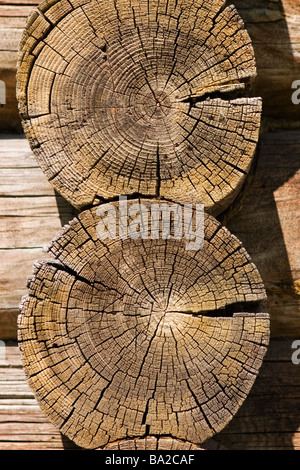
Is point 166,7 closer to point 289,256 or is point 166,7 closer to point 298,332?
point 289,256

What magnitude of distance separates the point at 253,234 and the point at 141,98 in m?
0.88

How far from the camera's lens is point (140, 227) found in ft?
7.02

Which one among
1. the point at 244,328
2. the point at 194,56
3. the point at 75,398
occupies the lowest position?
the point at 75,398

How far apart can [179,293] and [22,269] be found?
33.2 inches

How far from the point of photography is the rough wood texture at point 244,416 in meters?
2.57

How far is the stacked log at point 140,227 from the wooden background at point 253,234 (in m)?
0.47

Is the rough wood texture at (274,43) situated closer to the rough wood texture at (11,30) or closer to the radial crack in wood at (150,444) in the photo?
the rough wood texture at (11,30)

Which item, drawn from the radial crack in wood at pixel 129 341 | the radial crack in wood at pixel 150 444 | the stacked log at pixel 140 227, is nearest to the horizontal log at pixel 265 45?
the stacked log at pixel 140 227

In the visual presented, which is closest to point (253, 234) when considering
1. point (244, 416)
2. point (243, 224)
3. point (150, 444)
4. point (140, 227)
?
point (243, 224)

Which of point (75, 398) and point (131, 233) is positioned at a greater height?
point (131, 233)

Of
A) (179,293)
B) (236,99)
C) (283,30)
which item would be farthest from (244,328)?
(283,30)

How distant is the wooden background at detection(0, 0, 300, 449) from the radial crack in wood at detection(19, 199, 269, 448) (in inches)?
20.2

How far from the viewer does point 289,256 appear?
2.65m

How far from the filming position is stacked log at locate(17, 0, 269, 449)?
2121 mm
